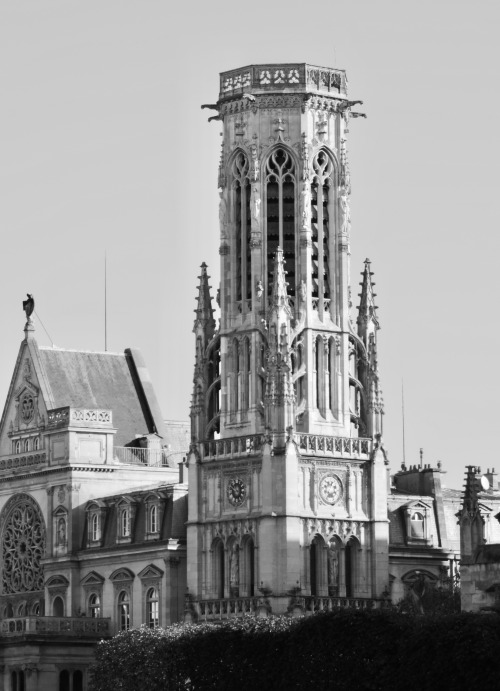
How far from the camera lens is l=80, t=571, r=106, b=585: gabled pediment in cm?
15975

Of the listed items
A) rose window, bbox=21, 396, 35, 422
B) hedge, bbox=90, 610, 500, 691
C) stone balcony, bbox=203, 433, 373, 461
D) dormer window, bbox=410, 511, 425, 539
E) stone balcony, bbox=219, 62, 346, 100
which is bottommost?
hedge, bbox=90, 610, 500, 691

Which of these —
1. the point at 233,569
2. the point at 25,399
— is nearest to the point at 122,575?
the point at 233,569

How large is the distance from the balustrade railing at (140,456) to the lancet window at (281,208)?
20152 millimetres

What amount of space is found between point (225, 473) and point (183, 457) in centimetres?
1959

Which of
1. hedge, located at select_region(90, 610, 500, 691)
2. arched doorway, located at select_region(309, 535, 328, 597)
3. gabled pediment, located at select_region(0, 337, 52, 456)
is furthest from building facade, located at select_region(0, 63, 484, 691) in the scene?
hedge, located at select_region(90, 610, 500, 691)

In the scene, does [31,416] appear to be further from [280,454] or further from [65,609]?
[280,454]

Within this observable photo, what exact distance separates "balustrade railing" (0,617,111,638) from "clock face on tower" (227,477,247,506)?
12.9 m

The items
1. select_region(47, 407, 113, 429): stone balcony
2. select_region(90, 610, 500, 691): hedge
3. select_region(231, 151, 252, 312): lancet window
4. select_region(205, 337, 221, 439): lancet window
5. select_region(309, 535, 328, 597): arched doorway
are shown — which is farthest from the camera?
select_region(47, 407, 113, 429): stone balcony

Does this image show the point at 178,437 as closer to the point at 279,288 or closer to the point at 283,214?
the point at 283,214

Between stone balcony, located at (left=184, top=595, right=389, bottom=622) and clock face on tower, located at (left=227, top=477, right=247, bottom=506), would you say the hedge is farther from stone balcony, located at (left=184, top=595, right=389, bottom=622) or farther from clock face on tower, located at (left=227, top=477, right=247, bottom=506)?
clock face on tower, located at (left=227, top=477, right=247, bottom=506)

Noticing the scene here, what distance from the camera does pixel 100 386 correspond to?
17275cm

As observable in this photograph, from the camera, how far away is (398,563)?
155m

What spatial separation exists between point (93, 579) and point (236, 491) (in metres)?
14.6

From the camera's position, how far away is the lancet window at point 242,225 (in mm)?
153500
